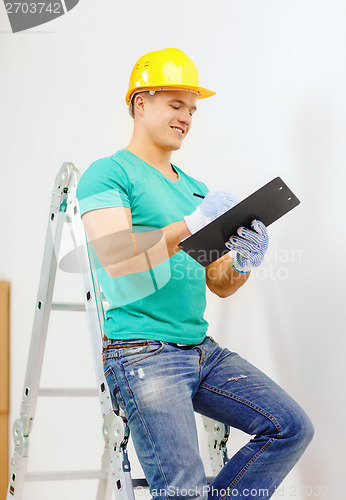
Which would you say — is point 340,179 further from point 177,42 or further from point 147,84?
point 177,42

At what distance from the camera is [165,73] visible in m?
1.54

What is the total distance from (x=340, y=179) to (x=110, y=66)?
123 centimetres

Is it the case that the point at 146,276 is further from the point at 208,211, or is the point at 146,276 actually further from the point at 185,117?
the point at 185,117

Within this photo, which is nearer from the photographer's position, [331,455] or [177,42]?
[331,455]

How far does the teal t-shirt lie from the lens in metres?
1.42

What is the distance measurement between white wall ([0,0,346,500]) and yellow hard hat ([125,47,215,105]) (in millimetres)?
341

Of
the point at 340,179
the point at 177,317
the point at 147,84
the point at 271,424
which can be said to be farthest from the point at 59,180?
the point at 271,424

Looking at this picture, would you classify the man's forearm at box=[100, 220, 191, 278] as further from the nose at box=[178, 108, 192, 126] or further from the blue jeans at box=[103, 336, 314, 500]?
the nose at box=[178, 108, 192, 126]

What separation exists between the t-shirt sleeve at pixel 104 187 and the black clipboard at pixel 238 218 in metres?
0.22

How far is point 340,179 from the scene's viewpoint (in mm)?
1621

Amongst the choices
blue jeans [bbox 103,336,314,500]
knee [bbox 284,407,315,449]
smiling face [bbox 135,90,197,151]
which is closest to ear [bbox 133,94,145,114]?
smiling face [bbox 135,90,197,151]

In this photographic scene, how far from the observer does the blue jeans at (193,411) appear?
4.23 ft

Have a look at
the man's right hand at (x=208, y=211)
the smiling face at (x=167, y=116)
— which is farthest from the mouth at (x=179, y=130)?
the man's right hand at (x=208, y=211)

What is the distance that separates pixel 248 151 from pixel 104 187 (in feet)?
2.06
